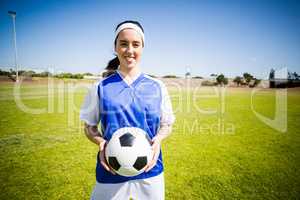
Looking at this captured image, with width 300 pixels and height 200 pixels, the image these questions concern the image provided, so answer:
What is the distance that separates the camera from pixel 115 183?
1.60 metres

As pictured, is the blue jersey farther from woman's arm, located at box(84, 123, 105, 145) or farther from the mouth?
the mouth

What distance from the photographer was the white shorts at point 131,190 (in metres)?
1.58

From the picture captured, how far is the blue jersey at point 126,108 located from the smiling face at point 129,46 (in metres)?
0.18

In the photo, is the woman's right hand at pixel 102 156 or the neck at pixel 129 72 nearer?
the woman's right hand at pixel 102 156

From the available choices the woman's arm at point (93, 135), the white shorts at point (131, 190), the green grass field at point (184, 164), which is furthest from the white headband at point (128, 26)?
the green grass field at point (184, 164)

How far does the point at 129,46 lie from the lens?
62.9 inches

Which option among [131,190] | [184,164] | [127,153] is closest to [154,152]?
[127,153]

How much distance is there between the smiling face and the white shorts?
102 centimetres

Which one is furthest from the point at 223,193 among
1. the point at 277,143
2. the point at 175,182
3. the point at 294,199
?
the point at 277,143

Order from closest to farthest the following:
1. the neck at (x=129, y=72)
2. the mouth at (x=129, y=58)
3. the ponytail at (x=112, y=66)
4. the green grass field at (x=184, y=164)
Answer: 1. the mouth at (x=129, y=58)
2. the neck at (x=129, y=72)
3. the ponytail at (x=112, y=66)
4. the green grass field at (x=184, y=164)

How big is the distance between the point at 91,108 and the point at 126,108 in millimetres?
307

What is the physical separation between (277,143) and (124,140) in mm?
5779

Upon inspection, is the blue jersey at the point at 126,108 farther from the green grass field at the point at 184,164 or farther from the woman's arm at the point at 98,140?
the green grass field at the point at 184,164

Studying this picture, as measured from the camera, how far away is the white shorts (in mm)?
1585
